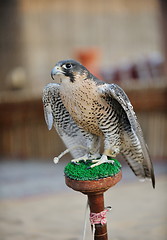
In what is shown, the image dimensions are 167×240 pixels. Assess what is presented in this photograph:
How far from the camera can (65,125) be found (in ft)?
5.30

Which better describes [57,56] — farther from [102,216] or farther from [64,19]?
[102,216]

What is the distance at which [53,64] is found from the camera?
17.7 feet

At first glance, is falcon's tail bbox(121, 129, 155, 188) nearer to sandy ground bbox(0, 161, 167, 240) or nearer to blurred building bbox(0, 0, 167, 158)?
sandy ground bbox(0, 161, 167, 240)

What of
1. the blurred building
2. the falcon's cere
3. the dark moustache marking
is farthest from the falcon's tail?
the blurred building

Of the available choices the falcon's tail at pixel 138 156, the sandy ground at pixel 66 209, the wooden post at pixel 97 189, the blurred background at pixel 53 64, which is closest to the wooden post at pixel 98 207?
the wooden post at pixel 97 189

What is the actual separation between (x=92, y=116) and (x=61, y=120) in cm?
24

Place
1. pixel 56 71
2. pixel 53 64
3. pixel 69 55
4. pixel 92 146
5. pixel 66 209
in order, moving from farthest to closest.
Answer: pixel 69 55 < pixel 53 64 < pixel 66 209 < pixel 92 146 < pixel 56 71

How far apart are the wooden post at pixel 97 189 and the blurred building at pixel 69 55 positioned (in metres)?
2.18

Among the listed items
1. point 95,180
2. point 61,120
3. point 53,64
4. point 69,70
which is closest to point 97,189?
point 95,180

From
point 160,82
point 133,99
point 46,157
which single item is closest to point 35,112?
point 46,157

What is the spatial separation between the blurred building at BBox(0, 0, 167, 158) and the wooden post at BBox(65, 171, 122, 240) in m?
2.18

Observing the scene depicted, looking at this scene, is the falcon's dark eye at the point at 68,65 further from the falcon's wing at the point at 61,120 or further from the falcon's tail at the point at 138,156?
the falcon's tail at the point at 138,156

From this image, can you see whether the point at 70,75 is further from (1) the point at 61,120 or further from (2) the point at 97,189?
(2) the point at 97,189

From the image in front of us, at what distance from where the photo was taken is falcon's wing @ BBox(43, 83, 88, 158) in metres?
1.52
